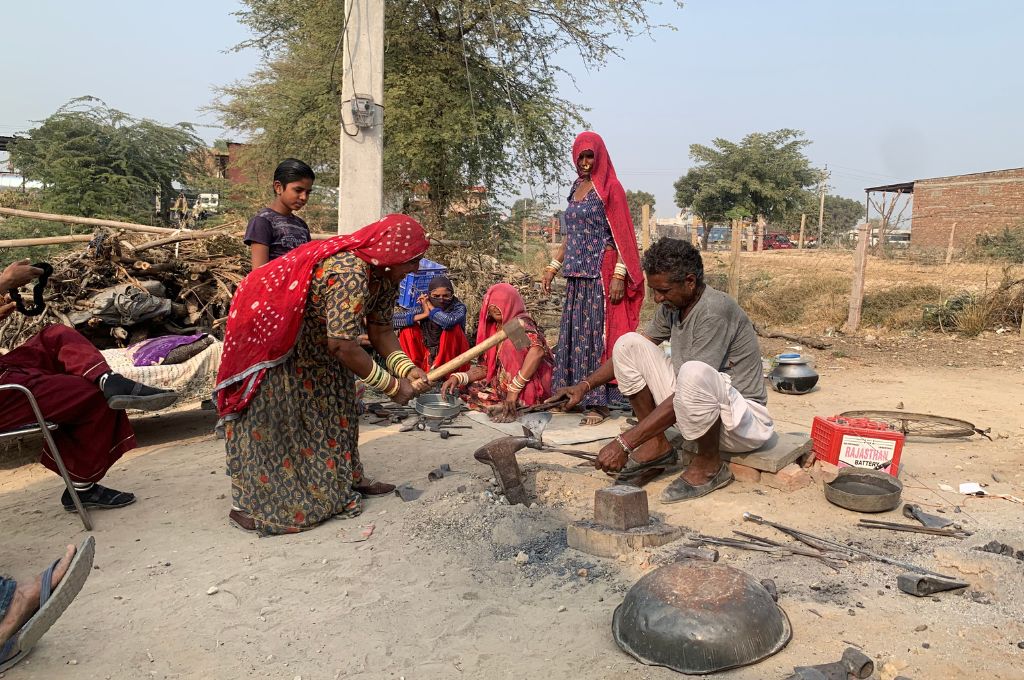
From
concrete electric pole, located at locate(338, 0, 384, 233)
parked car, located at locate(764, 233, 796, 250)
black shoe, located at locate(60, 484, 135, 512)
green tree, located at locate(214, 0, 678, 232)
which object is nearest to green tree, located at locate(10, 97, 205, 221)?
green tree, located at locate(214, 0, 678, 232)

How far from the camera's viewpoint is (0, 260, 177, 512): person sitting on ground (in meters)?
3.35

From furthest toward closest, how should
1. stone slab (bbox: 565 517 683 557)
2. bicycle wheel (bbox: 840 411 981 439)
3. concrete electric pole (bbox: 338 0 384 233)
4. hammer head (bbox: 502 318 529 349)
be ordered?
concrete electric pole (bbox: 338 0 384 233)
bicycle wheel (bbox: 840 411 981 439)
hammer head (bbox: 502 318 529 349)
stone slab (bbox: 565 517 683 557)

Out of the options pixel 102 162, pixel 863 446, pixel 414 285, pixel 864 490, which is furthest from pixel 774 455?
pixel 102 162

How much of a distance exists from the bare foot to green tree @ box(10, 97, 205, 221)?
10291 millimetres

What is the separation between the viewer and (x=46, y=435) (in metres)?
3.26

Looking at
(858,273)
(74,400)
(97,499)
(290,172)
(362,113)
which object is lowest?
(97,499)

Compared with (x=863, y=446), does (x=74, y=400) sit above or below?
above

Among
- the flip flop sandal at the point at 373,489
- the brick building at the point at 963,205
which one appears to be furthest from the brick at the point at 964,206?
the flip flop sandal at the point at 373,489

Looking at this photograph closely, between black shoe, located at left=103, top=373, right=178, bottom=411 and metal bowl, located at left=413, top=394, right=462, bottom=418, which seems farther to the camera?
metal bowl, located at left=413, top=394, right=462, bottom=418

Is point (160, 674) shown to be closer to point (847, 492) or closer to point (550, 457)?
point (550, 457)

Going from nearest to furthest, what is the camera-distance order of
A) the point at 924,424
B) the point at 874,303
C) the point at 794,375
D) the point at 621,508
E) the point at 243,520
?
1. the point at 621,508
2. the point at 243,520
3. the point at 924,424
4. the point at 794,375
5. the point at 874,303

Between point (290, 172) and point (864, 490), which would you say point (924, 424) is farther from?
point (290, 172)

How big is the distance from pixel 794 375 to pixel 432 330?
10.8 feet

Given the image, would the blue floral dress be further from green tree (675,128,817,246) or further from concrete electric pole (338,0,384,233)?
green tree (675,128,817,246)
